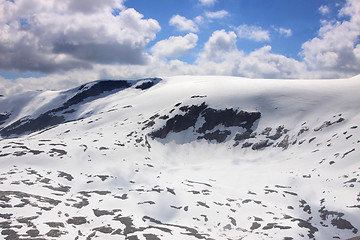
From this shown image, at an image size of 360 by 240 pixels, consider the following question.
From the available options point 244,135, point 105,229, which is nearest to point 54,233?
point 105,229

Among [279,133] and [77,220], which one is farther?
[279,133]

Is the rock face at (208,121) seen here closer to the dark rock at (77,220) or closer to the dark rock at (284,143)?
the dark rock at (284,143)

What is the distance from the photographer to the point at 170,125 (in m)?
111

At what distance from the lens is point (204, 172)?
77312 millimetres

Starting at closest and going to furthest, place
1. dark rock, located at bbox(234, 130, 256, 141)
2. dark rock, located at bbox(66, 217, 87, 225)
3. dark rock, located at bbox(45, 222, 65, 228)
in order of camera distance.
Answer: dark rock, located at bbox(45, 222, 65, 228)
dark rock, located at bbox(66, 217, 87, 225)
dark rock, located at bbox(234, 130, 256, 141)

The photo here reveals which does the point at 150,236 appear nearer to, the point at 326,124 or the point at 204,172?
the point at 204,172

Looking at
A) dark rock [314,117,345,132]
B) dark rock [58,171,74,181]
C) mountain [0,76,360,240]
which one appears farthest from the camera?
dark rock [314,117,345,132]

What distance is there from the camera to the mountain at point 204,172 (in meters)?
44.2

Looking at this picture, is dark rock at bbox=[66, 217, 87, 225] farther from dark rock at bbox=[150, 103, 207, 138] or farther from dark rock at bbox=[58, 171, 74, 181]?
dark rock at bbox=[150, 103, 207, 138]

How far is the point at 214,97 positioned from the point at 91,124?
58.2 meters

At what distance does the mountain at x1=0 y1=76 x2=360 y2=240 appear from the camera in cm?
4425

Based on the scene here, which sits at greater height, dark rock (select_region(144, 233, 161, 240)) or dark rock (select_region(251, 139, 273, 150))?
dark rock (select_region(251, 139, 273, 150))

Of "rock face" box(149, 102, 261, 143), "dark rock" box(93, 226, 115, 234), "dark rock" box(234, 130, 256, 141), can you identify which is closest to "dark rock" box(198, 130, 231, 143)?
"rock face" box(149, 102, 261, 143)

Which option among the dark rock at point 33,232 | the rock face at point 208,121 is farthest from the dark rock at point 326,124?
the dark rock at point 33,232
